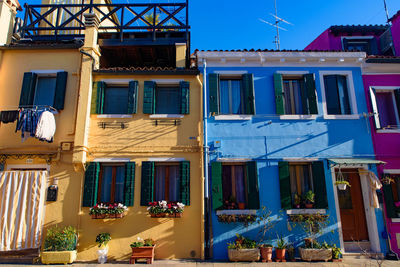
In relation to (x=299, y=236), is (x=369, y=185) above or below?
above

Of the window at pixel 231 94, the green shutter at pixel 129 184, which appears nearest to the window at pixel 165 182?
the green shutter at pixel 129 184

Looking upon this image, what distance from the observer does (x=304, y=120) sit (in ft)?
32.8

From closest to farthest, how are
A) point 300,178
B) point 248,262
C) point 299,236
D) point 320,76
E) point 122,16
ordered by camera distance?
point 248,262, point 299,236, point 300,178, point 320,76, point 122,16

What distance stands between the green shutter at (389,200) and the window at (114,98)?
914 cm

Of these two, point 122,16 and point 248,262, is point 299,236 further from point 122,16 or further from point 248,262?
point 122,16

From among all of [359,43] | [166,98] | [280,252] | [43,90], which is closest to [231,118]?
Result: [166,98]

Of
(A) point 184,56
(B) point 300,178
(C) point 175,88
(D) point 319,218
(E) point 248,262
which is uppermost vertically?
(A) point 184,56

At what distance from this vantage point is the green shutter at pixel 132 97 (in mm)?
9828

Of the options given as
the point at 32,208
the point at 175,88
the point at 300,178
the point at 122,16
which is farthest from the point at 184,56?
the point at 32,208

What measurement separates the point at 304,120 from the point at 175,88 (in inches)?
195

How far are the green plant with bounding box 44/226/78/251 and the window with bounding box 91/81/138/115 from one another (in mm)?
4104

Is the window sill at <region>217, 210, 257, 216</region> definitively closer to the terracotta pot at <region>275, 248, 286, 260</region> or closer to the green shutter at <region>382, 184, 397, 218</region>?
the terracotta pot at <region>275, 248, 286, 260</region>

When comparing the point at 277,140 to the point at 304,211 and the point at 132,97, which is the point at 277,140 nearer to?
the point at 304,211

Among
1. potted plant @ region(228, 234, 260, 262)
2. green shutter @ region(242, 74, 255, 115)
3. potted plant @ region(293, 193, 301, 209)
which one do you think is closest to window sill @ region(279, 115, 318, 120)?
green shutter @ region(242, 74, 255, 115)
